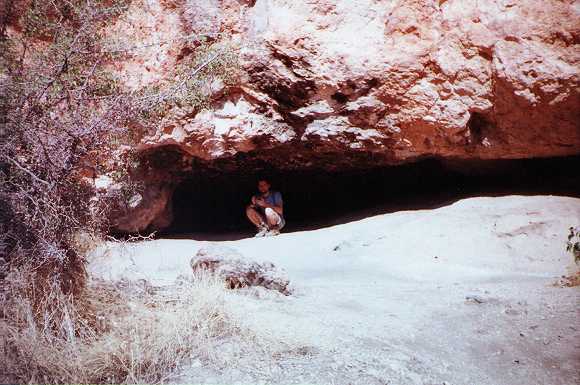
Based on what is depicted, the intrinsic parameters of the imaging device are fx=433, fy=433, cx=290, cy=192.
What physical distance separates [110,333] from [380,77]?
4.35 metres

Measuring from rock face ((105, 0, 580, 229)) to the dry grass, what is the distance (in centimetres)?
337

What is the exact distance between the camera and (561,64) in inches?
187

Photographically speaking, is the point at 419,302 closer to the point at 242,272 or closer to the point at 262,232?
the point at 242,272

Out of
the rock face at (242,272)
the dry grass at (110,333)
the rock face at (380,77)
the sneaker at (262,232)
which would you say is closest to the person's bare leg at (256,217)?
the sneaker at (262,232)

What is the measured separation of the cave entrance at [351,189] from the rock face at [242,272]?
10.8 feet

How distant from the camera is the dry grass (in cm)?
205

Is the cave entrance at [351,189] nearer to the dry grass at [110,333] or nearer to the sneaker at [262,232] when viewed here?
the sneaker at [262,232]

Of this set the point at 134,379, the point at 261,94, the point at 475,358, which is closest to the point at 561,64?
the point at 261,94

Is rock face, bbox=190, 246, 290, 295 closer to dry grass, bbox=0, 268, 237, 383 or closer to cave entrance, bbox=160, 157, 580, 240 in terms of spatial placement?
dry grass, bbox=0, 268, 237, 383

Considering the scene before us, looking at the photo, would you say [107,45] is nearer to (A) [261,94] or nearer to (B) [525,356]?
(A) [261,94]

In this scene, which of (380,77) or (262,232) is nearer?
(380,77)

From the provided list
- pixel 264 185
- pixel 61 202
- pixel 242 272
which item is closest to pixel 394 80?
pixel 264 185

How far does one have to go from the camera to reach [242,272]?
3271mm

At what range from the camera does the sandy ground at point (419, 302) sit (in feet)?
7.09
